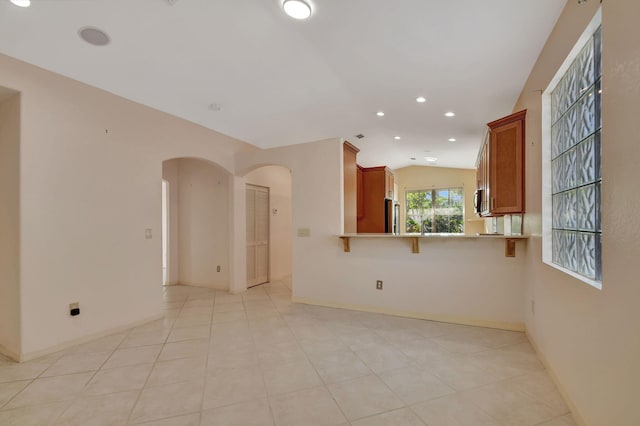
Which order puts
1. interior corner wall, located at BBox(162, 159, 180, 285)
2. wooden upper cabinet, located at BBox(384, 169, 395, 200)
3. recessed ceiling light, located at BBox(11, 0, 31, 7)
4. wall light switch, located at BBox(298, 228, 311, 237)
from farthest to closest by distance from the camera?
wooden upper cabinet, located at BBox(384, 169, 395, 200)
interior corner wall, located at BBox(162, 159, 180, 285)
wall light switch, located at BBox(298, 228, 311, 237)
recessed ceiling light, located at BBox(11, 0, 31, 7)

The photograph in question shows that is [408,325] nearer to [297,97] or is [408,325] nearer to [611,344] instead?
[611,344]

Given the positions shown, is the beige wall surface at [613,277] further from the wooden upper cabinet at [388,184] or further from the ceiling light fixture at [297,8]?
Result: the wooden upper cabinet at [388,184]

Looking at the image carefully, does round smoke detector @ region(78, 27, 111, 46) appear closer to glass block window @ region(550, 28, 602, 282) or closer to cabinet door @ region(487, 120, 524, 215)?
glass block window @ region(550, 28, 602, 282)

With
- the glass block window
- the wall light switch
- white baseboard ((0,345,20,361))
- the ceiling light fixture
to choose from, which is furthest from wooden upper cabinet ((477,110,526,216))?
white baseboard ((0,345,20,361))

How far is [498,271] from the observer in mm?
3396

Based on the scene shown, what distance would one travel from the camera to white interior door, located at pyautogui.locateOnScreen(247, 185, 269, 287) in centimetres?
574

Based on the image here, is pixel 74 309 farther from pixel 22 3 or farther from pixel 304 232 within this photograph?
pixel 304 232

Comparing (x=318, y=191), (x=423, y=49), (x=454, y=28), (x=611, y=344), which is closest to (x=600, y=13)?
(x=454, y=28)

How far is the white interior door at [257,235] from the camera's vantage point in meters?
5.74

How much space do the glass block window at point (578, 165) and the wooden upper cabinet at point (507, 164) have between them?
672 mm

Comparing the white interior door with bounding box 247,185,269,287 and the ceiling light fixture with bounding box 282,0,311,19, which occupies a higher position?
the ceiling light fixture with bounding box 282,0,311,19

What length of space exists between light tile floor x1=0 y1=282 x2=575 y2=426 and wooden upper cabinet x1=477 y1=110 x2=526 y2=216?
4.67ft

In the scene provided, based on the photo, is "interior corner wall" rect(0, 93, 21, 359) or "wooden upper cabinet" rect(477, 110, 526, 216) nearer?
"interior corner wall" rect(0, 93, 21, 359)

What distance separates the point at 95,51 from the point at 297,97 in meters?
2.25
